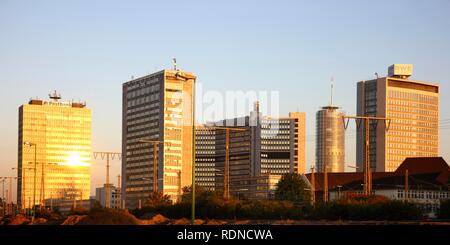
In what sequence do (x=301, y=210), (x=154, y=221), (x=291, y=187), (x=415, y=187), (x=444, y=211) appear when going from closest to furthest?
(x=154, y=221), (x=444, y=211), (x=301, y=210), (x=291, y=187), (x=415, y=187)

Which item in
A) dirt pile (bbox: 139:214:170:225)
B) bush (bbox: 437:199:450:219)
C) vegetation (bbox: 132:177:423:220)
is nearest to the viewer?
dirt pile (bbox: 139:214:170:225)

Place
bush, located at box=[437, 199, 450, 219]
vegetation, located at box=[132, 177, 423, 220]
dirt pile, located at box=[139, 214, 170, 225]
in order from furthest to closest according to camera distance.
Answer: bush, located at box=[437, 199, 450, 219] → vegetation, located at box=[132, 177, 423, 220] → dirt pile, located at box=[139, 214, 170, 225]

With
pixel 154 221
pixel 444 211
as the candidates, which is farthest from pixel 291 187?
pixel 154 221

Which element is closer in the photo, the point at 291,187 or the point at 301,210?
the point at 301,210

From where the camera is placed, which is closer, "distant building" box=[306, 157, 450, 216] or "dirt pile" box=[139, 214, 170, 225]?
"dirt pile" box=[139, 214, 170, 225]

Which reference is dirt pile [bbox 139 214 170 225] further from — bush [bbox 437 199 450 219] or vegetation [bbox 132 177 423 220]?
bush [bbox 437 199 450 219]

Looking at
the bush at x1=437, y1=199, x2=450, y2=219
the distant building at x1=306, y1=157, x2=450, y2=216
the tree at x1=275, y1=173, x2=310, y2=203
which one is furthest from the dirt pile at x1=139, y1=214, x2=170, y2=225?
the tree at x1=275, y1=173, x2=310, y2=203

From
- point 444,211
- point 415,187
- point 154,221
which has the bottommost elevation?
point 415,187

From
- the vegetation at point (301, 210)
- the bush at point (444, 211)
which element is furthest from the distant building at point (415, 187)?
the bush at point (444, 211)

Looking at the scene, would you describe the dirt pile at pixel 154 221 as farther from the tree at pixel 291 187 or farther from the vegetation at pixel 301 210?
the tree at pixel 291 187

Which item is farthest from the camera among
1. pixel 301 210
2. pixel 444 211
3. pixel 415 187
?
pixel 415 187

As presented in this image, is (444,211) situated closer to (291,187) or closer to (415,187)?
(291,187)
